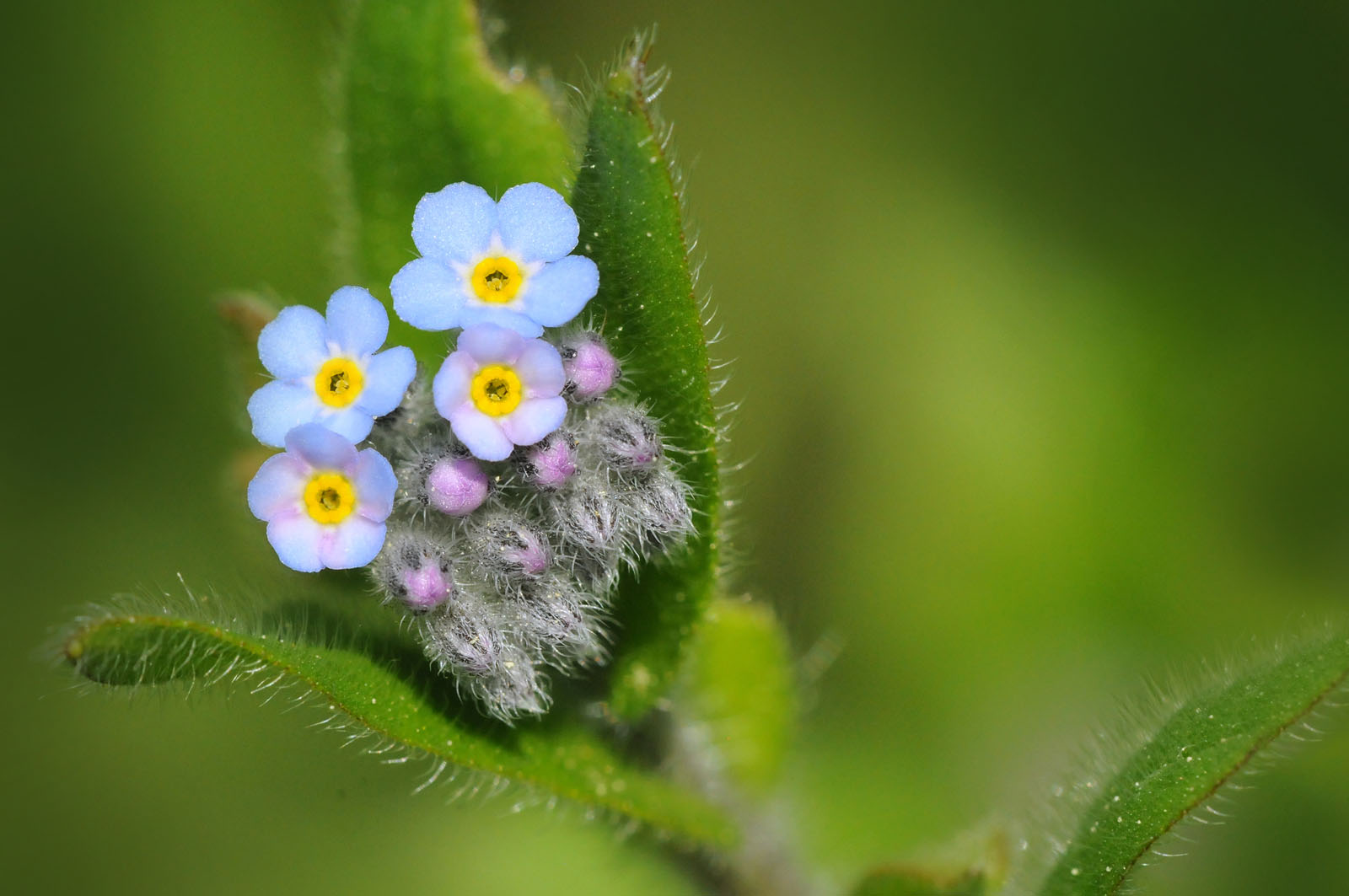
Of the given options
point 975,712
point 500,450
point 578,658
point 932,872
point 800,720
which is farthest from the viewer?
point 975,712

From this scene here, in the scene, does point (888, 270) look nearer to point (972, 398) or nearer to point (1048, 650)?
point (972, 398)

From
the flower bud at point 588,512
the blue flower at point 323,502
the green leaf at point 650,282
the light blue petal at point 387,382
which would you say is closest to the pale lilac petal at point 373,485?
the blue flower at point 323,502

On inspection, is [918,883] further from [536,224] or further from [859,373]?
[859,373]

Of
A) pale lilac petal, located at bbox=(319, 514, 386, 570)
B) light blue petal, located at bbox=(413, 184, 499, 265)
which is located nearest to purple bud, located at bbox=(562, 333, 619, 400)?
light blue petal, located at bbox=(413, 184, 499, 265)

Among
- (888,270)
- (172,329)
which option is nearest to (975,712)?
(888,270)

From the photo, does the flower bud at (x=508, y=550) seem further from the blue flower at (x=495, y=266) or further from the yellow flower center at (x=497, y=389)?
the blue flower at (x=495, y=266)

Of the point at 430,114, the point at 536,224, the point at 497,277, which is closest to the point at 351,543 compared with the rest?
the point at 497,277
